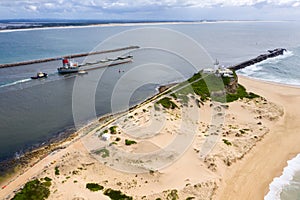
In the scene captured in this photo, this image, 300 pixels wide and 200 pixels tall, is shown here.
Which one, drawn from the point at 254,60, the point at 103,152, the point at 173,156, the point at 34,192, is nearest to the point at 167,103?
the point at 173,156

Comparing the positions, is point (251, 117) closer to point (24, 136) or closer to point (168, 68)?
point (24, 136)

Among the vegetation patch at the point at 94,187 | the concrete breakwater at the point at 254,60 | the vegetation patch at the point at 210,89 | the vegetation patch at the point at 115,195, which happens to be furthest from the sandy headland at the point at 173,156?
the concrete breakwater at the point at 254,60

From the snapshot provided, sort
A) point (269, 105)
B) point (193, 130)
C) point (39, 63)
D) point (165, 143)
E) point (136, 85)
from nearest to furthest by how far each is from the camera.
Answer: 1. point (165, 143)
2. point (193, 130)
3. point (269, 105)
4. point (136, 85)
5. point (39, 63)

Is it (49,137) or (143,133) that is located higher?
(143,133)

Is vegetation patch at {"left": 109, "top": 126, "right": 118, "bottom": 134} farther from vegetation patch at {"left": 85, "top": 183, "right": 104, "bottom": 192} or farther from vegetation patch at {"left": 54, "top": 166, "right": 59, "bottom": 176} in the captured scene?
vegetation patch at {"left": 85, "top": 183, "right": 104, "bottom": 192}

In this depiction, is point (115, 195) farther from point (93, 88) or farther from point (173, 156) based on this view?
point (93, 88)

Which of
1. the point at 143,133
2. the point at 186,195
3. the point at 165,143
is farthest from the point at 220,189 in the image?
the point at 143,133
